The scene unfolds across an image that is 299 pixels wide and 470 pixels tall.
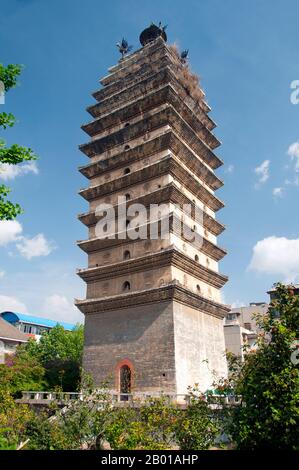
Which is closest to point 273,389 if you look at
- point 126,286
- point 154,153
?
point 126,286

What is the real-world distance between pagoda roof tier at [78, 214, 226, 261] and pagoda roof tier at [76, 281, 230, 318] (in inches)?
129

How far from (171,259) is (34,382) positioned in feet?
34.9

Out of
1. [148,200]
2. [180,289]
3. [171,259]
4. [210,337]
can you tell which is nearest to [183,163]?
[148,200]

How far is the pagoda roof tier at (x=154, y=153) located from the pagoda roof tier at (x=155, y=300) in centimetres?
862

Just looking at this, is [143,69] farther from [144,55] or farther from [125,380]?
[125,380]

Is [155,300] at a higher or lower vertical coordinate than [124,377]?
higher

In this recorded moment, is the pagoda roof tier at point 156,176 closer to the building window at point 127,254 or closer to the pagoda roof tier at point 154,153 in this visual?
the pagoda roof tier at point 154,153

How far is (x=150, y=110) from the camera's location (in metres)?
24.9

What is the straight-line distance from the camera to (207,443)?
9852mm

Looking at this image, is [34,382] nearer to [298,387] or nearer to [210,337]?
[210,337]

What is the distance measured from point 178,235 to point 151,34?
19.6m

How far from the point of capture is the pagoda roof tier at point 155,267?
20031 millimetres

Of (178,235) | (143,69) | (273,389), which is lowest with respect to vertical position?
(273,389)
